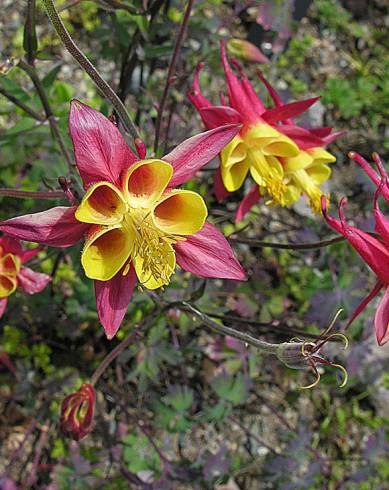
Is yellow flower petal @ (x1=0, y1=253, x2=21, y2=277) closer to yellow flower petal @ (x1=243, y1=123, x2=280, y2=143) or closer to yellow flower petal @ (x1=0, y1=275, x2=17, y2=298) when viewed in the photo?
yellow flower petal @ (x1=0, y1=275, x2=17, y2=298)

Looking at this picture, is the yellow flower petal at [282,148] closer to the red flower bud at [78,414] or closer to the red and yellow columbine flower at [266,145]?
the red and yellow columbine flower at [266,145]

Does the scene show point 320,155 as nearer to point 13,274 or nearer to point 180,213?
point 180,213

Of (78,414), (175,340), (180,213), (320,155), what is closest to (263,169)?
(320,155)

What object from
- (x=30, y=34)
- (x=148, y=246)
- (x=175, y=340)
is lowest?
(x=175, y=340)

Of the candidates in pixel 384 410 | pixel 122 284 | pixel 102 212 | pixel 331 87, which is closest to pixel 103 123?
pixel 102 212

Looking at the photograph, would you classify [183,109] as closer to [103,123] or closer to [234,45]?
[234,45]

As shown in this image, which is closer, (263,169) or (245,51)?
(263,169)
